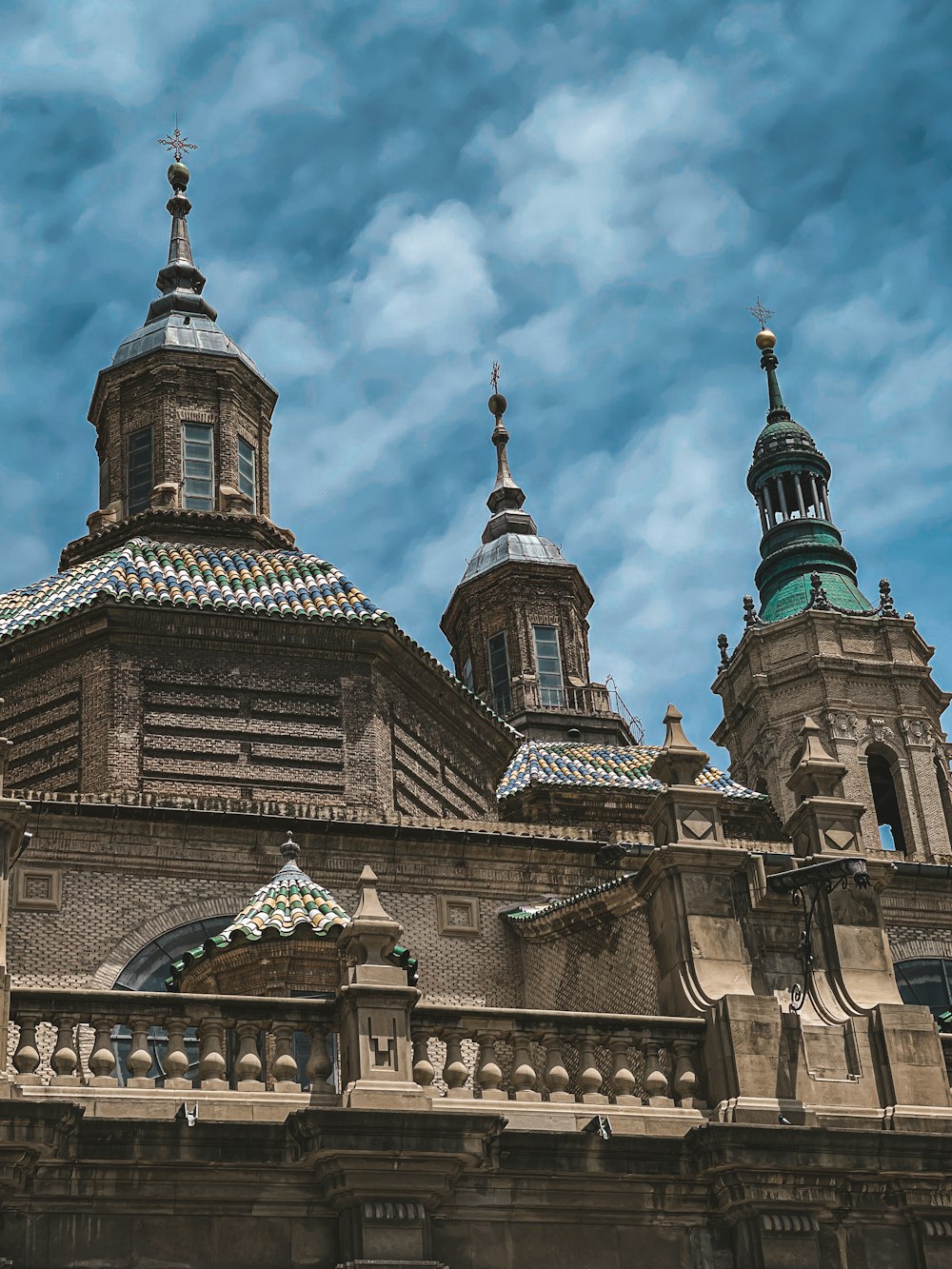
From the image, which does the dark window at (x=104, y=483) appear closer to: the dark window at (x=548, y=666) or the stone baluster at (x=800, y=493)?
the dark window at (x=548, y=666)

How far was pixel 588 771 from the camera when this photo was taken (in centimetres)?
3284

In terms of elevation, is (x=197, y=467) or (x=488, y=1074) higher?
(x=197, y=467)

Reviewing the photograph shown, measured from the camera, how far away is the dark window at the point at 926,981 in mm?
24250

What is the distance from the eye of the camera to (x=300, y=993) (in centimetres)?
1823

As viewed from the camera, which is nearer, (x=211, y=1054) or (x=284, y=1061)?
(x=211, y=1054)

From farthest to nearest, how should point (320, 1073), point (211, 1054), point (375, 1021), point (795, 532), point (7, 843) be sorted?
point (795, 532) → point (7, 843) → point (375, 1021) → point (320, 1073) → point (211, 1054)

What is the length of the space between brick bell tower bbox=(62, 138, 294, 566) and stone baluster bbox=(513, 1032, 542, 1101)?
13535 millimetres

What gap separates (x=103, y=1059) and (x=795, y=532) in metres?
33.6

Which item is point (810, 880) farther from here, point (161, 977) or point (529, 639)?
point (529, 639)

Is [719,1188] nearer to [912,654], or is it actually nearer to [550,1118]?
[550,1118]

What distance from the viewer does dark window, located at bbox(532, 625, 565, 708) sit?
4100cm

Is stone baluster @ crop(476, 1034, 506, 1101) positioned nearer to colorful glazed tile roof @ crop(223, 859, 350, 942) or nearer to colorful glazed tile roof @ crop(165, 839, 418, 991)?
colorful glazed tile roof @ crop(165, 839, 418, 991)

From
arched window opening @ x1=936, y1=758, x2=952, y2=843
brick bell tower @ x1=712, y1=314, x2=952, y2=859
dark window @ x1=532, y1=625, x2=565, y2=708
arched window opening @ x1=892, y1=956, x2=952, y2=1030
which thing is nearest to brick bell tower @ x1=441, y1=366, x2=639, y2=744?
dark window @ x1=532, y1=625, x2=565, y2=708

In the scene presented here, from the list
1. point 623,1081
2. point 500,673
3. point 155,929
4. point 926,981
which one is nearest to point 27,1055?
point 623,1081
